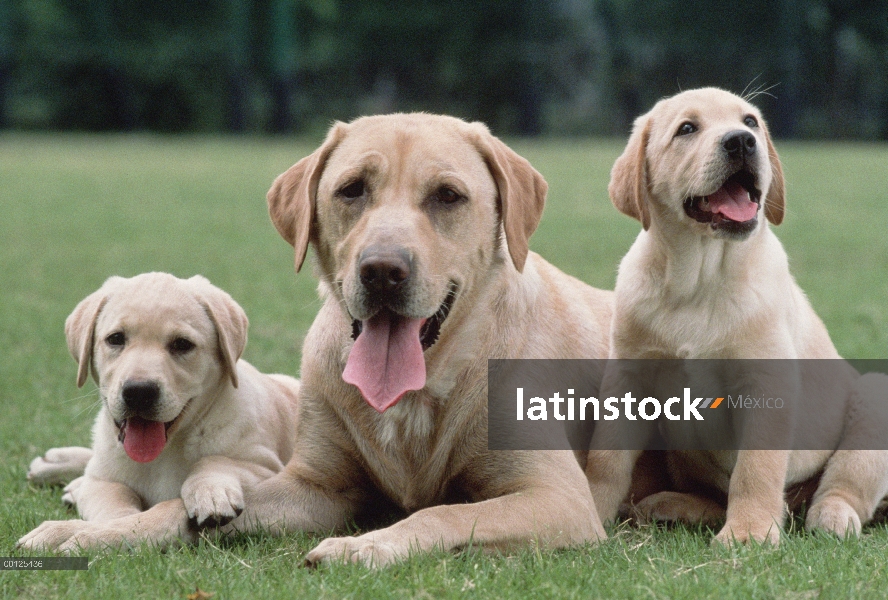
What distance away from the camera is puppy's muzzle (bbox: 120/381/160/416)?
4.16m

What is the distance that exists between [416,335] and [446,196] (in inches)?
20.2

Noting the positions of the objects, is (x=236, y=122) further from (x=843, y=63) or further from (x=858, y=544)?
(x=858, y=544)

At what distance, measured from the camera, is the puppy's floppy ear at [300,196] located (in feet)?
13.5

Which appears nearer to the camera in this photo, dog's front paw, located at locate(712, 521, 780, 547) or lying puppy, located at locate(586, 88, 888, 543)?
dog's front paw, located at locate(712, 521, 780, 547)

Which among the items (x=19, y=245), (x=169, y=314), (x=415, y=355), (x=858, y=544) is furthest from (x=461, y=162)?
(x=19, y=245)

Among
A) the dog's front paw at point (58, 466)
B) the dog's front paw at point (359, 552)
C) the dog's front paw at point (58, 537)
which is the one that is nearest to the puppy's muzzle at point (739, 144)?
the dog's front paw at point (359, 552)

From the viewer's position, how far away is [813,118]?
4316 cm

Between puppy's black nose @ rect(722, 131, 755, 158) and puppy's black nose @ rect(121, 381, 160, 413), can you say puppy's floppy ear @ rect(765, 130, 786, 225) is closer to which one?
puppy's black nose @ rect(722, 131, 755, 158)

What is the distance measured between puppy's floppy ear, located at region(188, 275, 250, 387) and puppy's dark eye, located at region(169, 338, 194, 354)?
0.15m

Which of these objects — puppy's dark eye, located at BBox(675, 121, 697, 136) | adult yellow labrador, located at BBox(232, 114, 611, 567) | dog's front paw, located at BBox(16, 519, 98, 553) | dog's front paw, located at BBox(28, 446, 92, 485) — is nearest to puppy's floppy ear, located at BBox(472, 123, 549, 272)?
adult yellow labrador, located at BBox(232, 114, 611, 567)

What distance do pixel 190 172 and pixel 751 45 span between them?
26994 mm

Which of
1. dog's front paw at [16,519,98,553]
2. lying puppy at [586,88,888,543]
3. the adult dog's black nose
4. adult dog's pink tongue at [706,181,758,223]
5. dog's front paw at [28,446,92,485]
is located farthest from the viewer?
dog's front paw at [28,446,92,485]

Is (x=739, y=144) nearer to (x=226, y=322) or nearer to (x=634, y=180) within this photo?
(x=634, y=180)

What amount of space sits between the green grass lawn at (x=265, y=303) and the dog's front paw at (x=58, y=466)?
3.0 inches
